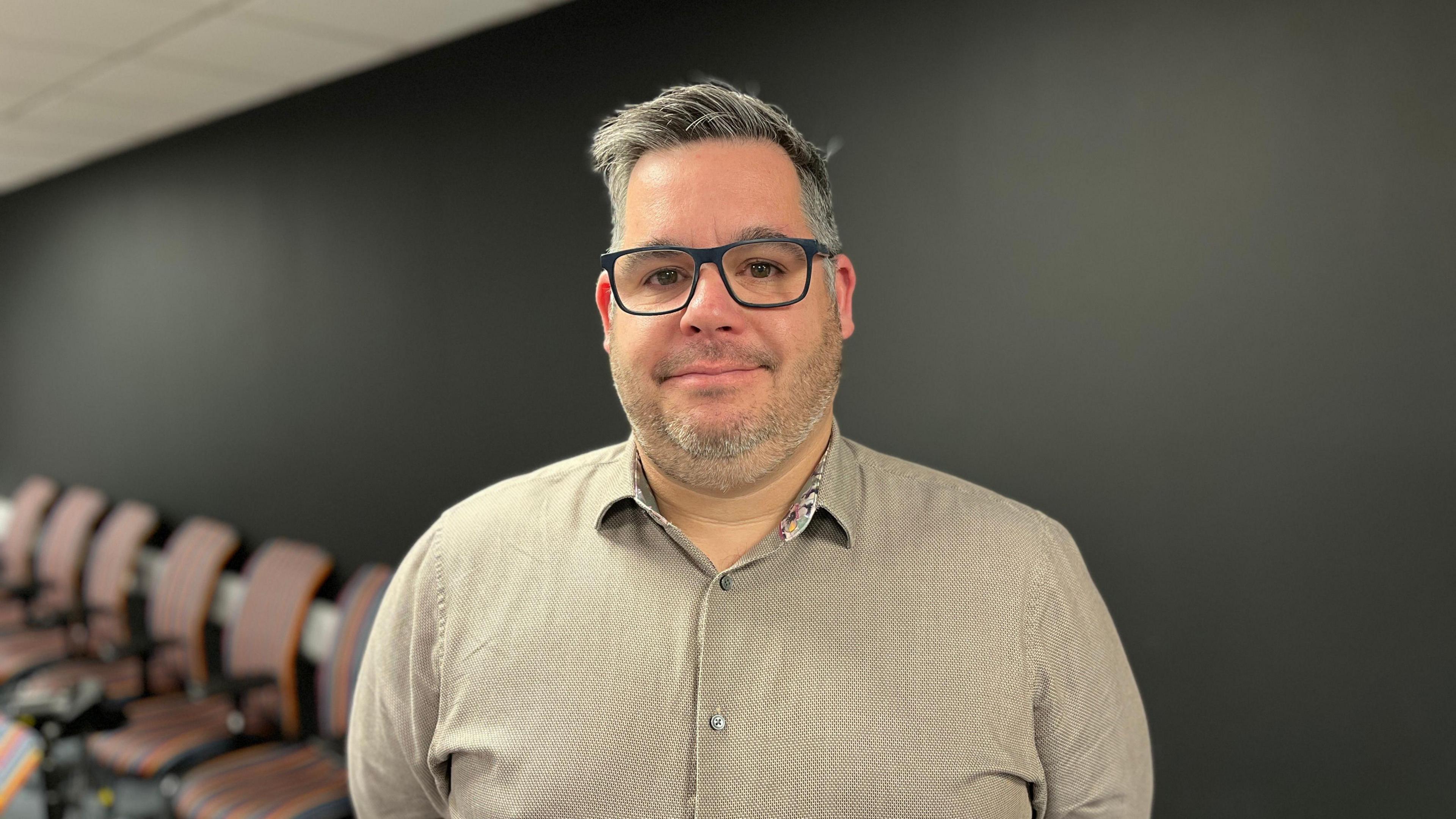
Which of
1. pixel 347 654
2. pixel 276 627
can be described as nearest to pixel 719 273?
pixel 347 654

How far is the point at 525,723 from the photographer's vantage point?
1.17 m

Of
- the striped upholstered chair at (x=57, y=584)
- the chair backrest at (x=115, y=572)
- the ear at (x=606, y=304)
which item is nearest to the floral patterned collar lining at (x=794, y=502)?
the ear at (x=606, y=304)

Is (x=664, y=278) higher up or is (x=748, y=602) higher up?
(x=664, y=278)

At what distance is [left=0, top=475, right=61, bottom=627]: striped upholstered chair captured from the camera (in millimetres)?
5559

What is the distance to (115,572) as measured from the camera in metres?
4.80

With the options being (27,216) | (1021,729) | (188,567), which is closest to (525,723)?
(1021,729)

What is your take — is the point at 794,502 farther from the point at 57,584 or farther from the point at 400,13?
the point at 57,584

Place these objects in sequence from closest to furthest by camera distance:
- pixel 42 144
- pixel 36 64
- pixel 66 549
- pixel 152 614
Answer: pixel 36 64 < pixel 152 614 < pixel 42 144 < pixel 66 549

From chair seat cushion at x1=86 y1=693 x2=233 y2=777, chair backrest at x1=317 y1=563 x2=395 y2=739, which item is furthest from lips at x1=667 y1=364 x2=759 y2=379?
chair seat cushion at x1=86 y1=693 x2=233 y2=777

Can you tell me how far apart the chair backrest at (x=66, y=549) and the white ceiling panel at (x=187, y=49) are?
79.3 inches

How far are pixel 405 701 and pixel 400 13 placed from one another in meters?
2.43

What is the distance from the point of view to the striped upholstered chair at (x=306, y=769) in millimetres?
2902

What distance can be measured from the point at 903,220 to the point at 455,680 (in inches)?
62.1

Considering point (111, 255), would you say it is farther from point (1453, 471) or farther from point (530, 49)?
point (1453, 471)
